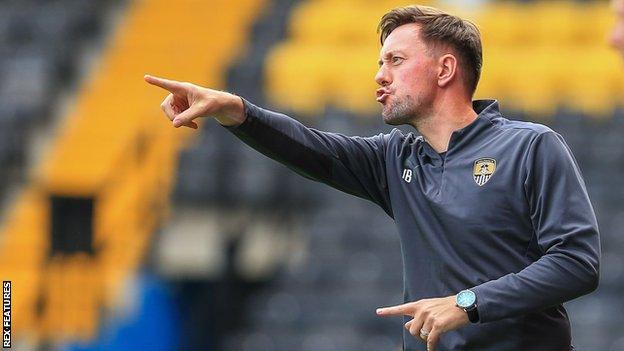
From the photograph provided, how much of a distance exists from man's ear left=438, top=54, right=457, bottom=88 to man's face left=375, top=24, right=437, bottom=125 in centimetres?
1

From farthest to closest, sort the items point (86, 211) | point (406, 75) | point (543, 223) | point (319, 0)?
point (319, 0) < point (86, 211) < point (406, 75) < point (543, 223)

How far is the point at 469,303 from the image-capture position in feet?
10.8

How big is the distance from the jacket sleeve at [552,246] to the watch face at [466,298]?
→ 0.01 meters

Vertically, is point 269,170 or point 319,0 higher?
point 319,0

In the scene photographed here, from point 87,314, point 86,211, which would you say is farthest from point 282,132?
point 87,314

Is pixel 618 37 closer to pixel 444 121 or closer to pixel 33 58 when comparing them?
pixel 444 121

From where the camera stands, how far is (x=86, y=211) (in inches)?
334

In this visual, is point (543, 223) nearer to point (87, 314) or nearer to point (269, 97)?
point (87, 314)

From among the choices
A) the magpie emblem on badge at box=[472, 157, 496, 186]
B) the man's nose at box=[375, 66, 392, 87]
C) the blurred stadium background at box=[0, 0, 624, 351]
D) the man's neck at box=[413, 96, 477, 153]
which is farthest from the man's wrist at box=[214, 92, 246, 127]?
the blurred stadium background at box=[0, 0, 624, 351]

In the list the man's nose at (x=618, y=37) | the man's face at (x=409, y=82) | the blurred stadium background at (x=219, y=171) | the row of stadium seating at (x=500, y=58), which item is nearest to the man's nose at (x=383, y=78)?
the man's face at (x=409, y=82)

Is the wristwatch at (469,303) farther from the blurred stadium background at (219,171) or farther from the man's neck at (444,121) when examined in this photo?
the blurred stadium background at (219,171)

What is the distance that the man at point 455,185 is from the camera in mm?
3320

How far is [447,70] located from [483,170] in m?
0.32

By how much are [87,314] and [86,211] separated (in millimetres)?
1243
